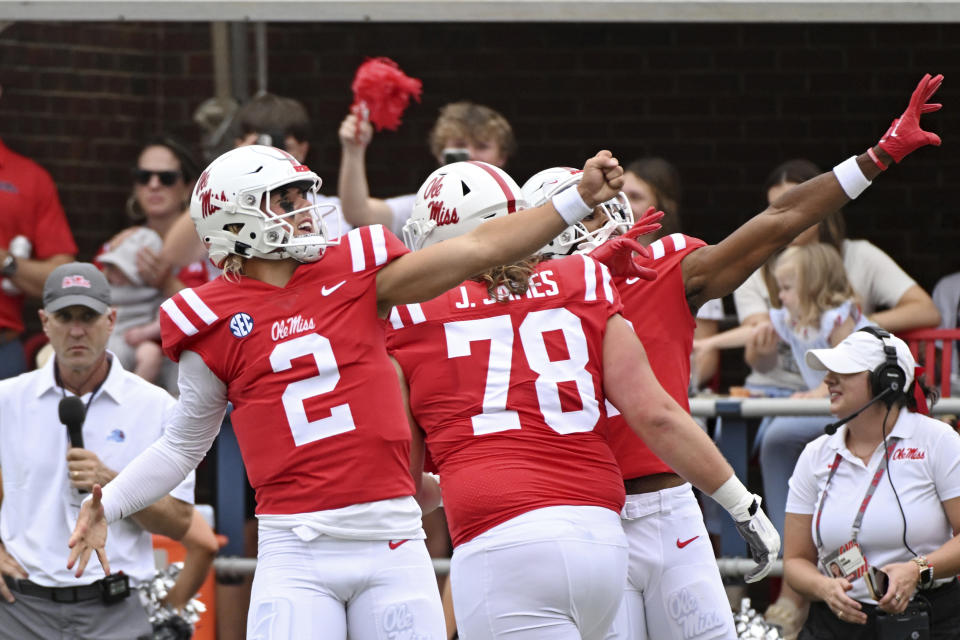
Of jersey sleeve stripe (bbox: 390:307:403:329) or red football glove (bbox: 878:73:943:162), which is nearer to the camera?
jersey sleeve stripe (bbox: 390:307:403:329)

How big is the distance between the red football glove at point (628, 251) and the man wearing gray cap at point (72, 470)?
2167mm

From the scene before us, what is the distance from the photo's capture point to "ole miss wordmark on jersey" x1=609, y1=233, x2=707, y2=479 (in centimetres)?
464

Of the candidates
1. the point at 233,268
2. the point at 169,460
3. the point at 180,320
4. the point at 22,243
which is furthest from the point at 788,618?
the point at 22,243

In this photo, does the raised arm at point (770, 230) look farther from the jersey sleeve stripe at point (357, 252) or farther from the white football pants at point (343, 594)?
the white football pants at point (343, 594)

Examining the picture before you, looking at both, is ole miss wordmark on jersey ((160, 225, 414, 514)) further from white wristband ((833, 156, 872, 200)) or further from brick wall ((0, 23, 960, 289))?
brick wall ((0, 23, 960, 289))

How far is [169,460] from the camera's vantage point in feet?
14.2

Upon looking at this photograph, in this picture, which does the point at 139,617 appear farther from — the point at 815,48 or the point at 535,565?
the point at 815,48

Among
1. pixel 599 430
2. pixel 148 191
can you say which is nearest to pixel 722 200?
pixel 148 191

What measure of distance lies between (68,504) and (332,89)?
4.29m

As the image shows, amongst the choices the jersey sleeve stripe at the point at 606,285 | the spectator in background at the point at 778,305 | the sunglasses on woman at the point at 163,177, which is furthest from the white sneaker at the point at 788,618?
the sunglasses on woman at the point at 163,177

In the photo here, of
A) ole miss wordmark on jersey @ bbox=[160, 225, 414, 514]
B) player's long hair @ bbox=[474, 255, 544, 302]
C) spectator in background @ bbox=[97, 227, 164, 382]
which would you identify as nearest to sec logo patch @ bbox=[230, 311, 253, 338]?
ole miss wordmark on jersey @ bbox=[160, 225, 414, 514]

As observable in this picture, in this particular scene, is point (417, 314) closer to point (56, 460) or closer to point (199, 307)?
point (199, 307)

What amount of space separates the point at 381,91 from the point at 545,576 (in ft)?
11.7

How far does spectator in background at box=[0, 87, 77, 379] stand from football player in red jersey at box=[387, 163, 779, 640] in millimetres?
3991
